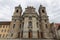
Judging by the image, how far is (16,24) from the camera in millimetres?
43125

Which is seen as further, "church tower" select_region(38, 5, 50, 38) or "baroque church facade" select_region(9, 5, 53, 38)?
"church tower" select_region(38, 5, 50, 38)

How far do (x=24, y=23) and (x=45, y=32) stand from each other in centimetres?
1051

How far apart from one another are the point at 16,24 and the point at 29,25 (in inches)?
263

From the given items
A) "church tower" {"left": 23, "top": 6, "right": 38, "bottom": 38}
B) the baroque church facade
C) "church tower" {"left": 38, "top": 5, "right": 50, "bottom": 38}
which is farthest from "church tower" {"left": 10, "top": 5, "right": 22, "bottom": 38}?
"church tower" {"left": 38, "top": 5, "right": 50, "bottom": 38}

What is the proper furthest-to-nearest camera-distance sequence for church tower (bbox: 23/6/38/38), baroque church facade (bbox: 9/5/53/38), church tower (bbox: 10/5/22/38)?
church tower (bbox: 10/5/22/38) < baroque church facade (bbox: 9/5/53/38) < church tower (bbox: 23/6/38/38)

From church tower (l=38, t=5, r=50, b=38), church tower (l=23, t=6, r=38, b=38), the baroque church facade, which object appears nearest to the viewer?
church tower (l=23, t=6, r=38, b=38)

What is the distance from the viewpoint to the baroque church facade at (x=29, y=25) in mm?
39256

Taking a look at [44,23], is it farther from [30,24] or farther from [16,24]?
[16,24]

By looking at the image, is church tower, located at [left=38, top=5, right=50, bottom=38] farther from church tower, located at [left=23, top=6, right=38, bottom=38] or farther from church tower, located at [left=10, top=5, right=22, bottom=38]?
church tower, located at [left=10, top=5, right=22, bottom=38]

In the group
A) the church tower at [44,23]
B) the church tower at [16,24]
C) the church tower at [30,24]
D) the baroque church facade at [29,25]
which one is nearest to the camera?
the church tower at [30,24]

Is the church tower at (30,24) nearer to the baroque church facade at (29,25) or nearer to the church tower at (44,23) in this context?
the baroque church facade at (29,25)

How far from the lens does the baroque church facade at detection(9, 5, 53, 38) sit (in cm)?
3926

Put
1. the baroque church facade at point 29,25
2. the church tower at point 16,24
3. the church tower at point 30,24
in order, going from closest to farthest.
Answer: the church tower at point 30,24
the baroque church facade at point 29,25
the church tower at point 16,24

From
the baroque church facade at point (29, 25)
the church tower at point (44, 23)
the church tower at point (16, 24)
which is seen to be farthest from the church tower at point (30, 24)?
the church tower at point (44, 23)
